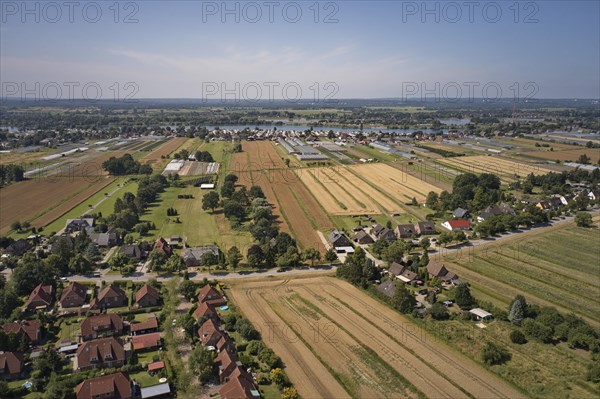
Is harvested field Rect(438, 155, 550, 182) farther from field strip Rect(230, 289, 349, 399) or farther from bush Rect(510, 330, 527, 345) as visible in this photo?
field strip Rect(230, 289, 349, 399)

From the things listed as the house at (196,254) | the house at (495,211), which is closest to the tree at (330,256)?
the house at (196,254)

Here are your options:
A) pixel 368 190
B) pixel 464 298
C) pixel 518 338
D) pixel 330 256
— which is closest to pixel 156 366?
pixel 330 256

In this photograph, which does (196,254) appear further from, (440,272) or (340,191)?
(340,191)

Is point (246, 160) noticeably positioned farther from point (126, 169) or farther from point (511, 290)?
point (511, 290)

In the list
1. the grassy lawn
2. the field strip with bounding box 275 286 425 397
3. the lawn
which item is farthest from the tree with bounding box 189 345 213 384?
the lawn

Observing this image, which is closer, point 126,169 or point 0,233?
point 0,233

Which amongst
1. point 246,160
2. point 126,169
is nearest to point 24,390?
point 126,169

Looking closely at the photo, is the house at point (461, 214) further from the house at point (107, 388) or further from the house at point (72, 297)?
the house at point (107, 388)
